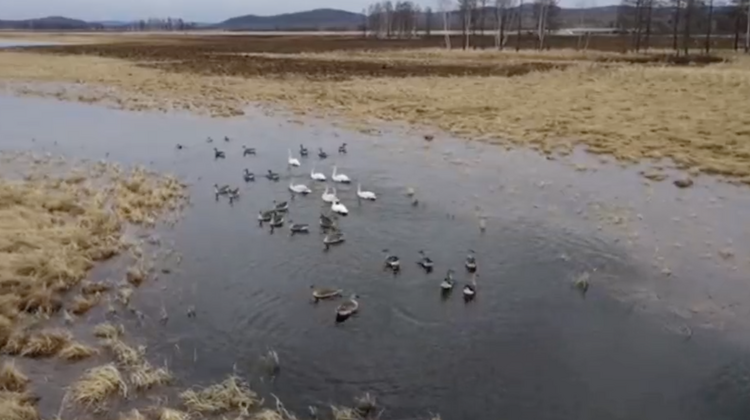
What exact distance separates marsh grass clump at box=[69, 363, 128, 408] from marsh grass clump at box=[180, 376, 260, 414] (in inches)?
34.5

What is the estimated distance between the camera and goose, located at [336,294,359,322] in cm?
1098

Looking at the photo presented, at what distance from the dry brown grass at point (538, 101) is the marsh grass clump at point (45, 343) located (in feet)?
20.6

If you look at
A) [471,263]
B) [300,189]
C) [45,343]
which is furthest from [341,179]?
[45,343]

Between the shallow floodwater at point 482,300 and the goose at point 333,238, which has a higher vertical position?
the goose at point 333,238

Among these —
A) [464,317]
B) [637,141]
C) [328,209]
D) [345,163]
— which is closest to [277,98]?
[345,163]

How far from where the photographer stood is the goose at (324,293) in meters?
11.7

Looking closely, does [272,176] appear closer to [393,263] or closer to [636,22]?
[393,263]

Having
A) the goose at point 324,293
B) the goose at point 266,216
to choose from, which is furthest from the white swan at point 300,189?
the goose at point 324,293

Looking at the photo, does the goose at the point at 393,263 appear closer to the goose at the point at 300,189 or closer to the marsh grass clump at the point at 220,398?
the marsh grass clump at the point at 220,398

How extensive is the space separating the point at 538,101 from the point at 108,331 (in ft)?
99.1

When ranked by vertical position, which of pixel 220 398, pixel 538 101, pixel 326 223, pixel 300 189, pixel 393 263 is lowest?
pixel 220 398

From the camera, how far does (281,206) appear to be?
16953mm

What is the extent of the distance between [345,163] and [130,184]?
6.90 m

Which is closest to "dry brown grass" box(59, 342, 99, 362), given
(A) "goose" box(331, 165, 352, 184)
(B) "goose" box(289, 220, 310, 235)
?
(B) "goose" box(289, 220, 310, 235)
